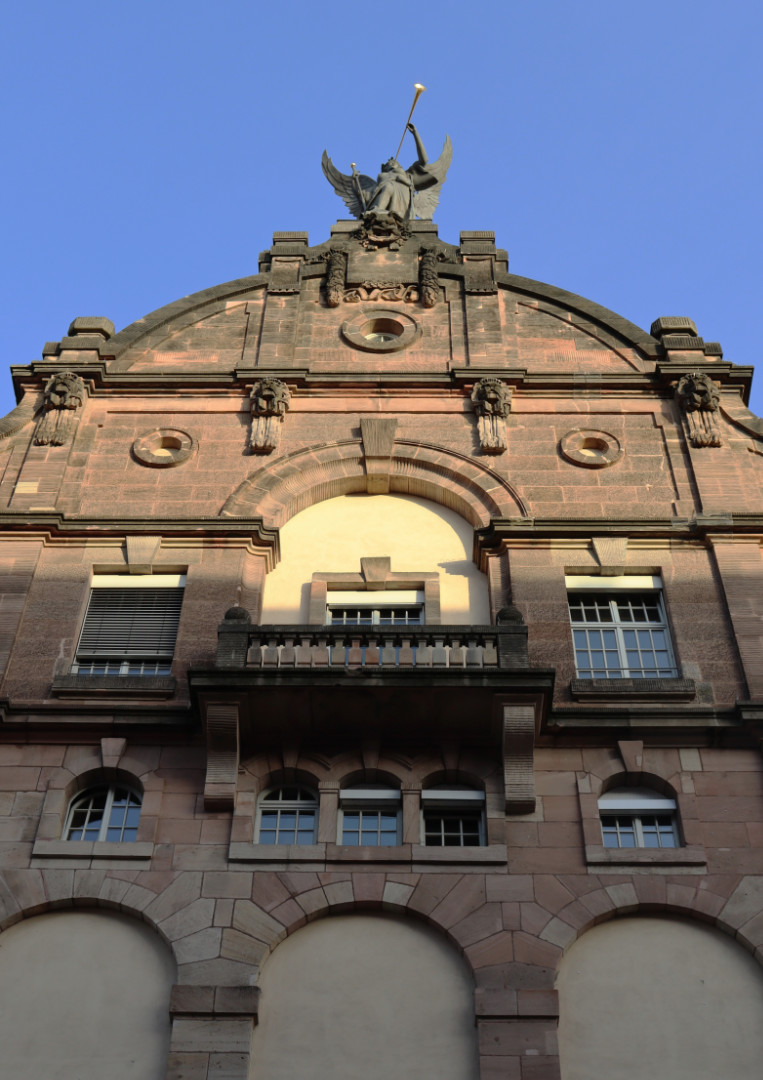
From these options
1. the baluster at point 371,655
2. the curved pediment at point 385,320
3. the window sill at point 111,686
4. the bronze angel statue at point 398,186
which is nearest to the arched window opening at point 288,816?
the baluster at point 371,655

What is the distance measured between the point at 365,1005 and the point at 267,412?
47.6 feet

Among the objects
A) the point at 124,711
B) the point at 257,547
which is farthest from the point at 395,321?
the point at 124,711

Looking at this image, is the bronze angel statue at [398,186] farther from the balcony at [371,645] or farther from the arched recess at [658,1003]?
the arched recess at [658,1003]

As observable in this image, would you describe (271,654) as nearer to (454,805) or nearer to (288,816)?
(288,816)

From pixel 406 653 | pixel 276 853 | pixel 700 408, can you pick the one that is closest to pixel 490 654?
pixel 406 653

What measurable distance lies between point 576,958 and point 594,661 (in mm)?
6505

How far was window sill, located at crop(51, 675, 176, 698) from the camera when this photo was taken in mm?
25031

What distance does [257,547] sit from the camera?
28.2 m

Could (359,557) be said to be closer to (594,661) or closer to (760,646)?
(594,661)

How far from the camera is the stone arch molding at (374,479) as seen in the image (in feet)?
96.0

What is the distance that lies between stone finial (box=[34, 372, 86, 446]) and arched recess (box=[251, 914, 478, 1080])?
1364 cm

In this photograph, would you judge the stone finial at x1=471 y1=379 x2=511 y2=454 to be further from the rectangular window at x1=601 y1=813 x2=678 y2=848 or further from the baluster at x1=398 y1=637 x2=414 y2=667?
the rectangular window at x1=601 y1=813 x2=678 y2=848

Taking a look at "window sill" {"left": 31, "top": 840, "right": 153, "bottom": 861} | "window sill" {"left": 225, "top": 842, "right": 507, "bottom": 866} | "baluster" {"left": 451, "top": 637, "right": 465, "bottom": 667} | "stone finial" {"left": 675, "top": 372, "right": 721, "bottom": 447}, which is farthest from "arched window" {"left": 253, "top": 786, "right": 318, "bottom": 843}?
"stone finial" {"left": 675, "top": 372, "right": 721, "bottom": 447}

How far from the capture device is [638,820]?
922 inches
